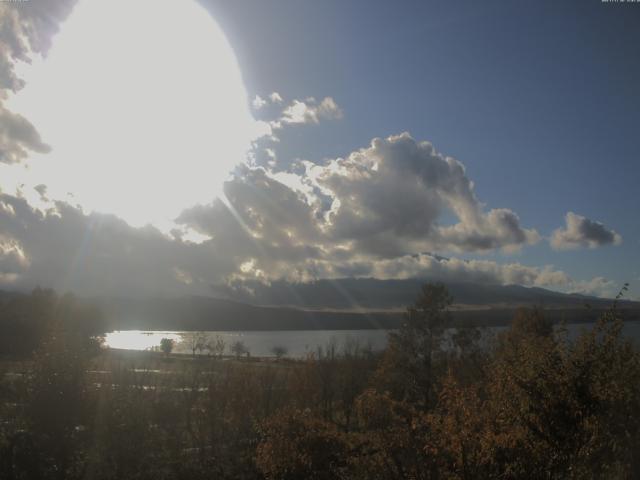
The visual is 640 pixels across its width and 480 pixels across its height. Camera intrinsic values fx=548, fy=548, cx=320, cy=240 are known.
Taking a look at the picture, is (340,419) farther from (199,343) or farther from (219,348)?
(199,343)

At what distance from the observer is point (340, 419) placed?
3119 cm

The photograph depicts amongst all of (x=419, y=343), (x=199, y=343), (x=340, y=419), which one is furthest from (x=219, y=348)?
(x=199, y=343)

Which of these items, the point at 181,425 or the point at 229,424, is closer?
the point at 229,424

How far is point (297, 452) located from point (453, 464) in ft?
16.3

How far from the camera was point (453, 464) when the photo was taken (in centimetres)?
959

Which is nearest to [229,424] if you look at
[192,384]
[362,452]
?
[192,384]

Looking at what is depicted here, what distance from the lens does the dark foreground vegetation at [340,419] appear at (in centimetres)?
891

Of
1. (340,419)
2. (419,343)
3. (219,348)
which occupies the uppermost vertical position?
(419,343)

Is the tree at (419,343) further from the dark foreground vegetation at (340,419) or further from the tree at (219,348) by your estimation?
the tree at (219,348)

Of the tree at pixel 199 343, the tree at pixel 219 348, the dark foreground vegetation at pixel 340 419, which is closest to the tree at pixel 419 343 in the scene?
the dark foreground vegetation at pixel 340 419

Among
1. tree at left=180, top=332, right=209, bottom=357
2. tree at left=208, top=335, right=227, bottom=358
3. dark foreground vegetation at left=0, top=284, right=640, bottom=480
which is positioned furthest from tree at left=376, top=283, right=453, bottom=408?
tree at left=180, top=332, right=209, bottom=357

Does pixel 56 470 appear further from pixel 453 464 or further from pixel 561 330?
Result: pixel 561 330

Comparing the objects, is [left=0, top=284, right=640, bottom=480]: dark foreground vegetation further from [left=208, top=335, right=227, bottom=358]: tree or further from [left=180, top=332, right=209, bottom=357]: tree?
[left=180, top=332, right=209, bottom=357]: tree

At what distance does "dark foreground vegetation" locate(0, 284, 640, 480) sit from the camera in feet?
29.2
